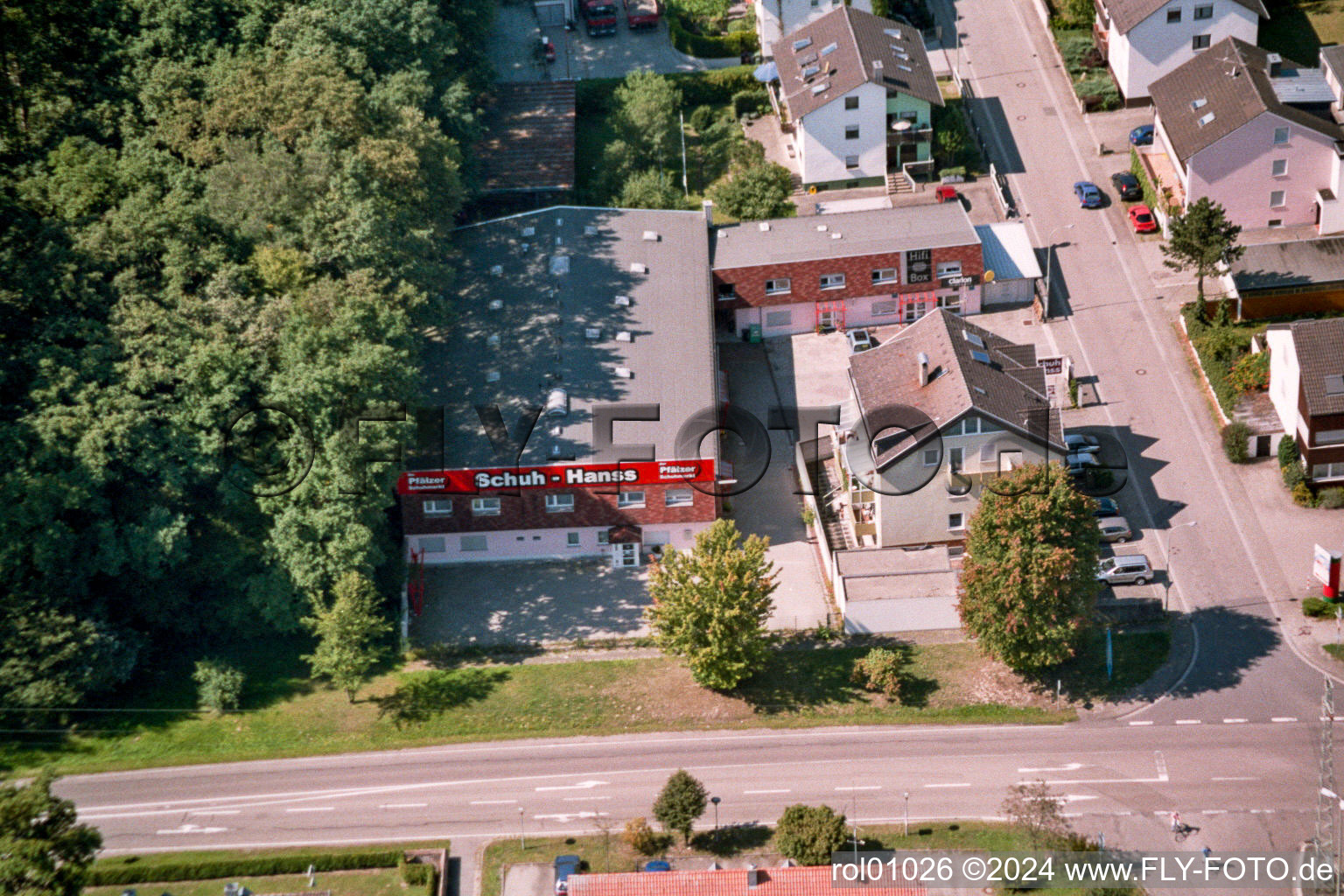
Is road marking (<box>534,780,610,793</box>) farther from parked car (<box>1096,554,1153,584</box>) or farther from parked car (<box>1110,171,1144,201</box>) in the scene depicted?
parked car (<box>1110,171,1144,201</box>)

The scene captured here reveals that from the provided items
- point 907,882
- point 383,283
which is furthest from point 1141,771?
point 383,283

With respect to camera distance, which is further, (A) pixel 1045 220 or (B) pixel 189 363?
(A) pixel 1045 220

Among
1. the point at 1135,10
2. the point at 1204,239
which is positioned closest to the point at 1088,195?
the point at 1204,239

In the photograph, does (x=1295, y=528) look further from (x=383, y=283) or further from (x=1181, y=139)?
(x=383, y=283)

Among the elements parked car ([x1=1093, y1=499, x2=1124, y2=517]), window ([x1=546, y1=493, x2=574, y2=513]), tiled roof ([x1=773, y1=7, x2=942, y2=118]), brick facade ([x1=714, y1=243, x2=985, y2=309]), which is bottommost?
parked car ([x1=1093, y1=499, x2=1124, y2=517])

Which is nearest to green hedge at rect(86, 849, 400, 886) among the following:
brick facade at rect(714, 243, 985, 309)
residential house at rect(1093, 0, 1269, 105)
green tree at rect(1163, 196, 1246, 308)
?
brick facade at rect(714, 243, 985, 309)

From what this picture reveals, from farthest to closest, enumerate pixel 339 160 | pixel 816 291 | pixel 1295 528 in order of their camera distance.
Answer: pixel 816 291, pixel 339 160, pixel 1295 528
